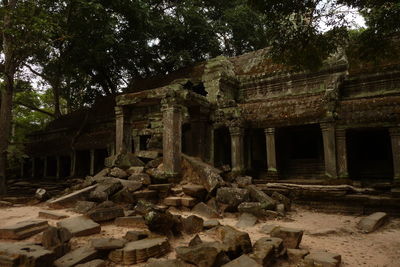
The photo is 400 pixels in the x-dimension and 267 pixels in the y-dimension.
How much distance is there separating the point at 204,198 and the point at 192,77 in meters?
8.94

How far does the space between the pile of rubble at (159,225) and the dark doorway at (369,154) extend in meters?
5.99

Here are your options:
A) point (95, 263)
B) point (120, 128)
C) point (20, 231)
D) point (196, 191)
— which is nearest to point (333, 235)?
point (196, 191)

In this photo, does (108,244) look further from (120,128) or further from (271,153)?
(271,153)

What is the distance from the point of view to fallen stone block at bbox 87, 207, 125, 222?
5531mm

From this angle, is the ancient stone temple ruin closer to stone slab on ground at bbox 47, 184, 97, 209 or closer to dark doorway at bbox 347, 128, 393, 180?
dark doorway at bbox 347, 128, 393, 180

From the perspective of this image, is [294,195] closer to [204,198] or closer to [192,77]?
→ [204,198]

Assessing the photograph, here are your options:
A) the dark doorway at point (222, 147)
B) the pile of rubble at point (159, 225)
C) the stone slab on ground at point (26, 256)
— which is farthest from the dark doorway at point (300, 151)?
the stone slab on ground at point (26, 256)

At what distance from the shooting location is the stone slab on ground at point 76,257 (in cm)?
345

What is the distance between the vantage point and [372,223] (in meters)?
6.00

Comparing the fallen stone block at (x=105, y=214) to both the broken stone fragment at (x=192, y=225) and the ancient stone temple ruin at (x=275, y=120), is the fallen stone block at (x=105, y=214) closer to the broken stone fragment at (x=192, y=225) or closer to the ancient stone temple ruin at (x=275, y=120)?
the broken stone fragment at (x=192, y=225)

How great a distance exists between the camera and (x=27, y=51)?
1148cm

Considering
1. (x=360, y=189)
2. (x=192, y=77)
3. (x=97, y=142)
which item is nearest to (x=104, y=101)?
(x=97, y=142)

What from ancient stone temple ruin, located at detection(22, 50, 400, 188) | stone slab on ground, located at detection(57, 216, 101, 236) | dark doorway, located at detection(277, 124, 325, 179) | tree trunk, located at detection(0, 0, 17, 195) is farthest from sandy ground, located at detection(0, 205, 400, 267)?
dark doorway, located at detection(277, 124, 325, 179)

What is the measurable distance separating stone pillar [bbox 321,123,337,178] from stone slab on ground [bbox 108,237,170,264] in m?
7.67
